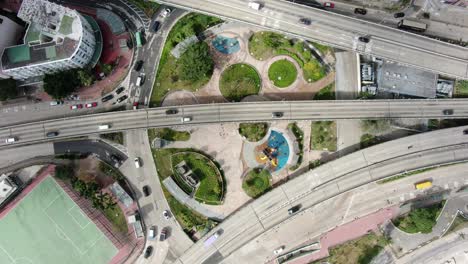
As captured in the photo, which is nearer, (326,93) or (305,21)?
(305,21)

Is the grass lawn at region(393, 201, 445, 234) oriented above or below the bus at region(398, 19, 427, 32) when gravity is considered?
below

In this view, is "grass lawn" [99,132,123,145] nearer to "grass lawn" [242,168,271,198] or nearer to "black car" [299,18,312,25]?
"grass lawn" [242,168,271,198]

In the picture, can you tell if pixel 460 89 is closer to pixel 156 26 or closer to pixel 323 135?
pixel 323 135

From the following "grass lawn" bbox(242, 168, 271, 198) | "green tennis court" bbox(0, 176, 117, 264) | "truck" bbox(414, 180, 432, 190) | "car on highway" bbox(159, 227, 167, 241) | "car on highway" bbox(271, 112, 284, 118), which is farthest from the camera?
"car on highway" bbox(159, 227, 167, 241)

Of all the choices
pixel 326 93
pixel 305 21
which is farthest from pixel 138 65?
pixel 326 93

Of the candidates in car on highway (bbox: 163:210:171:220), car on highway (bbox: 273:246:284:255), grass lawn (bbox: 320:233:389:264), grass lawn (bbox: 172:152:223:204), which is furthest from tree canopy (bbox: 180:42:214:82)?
grass lawn (bbox: 320:233:389:264)

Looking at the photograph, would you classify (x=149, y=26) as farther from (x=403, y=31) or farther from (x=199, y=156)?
(x=403, y=31)
